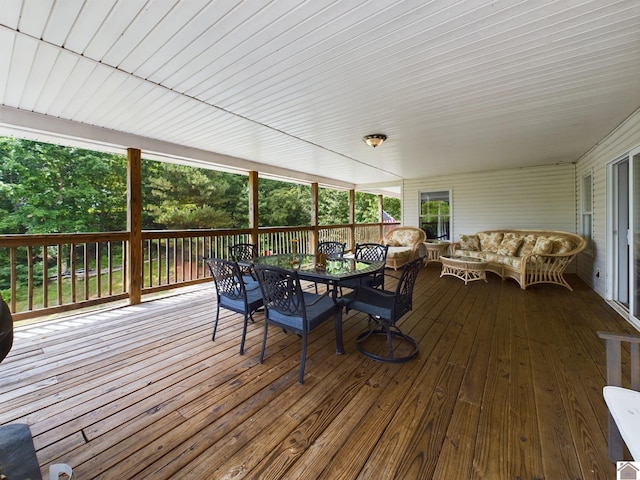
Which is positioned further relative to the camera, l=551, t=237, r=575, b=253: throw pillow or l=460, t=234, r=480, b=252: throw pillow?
l=460, t=234, r=480, b=252: throw pillow

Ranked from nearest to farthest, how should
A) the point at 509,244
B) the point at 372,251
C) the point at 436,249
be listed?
the point at 372,251 < the point at 509,244 < the point at 436,249

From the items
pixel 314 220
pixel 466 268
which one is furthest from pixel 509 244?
pixel 314 220

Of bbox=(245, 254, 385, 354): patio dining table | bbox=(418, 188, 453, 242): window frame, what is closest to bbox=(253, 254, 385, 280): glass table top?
bbox=(245, 254, 385, 354): patio dining table

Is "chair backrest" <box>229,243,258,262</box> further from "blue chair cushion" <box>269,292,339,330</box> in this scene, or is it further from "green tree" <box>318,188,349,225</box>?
"green tree" <box>318,188,349,225</box>

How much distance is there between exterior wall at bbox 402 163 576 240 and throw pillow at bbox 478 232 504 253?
0.61 m

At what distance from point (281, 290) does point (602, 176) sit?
5449mm

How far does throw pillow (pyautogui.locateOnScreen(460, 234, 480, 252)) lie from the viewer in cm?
652

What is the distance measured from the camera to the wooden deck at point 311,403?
143cm

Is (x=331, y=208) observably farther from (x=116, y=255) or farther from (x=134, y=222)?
(x=134, y=222)

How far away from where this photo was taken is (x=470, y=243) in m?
6.57

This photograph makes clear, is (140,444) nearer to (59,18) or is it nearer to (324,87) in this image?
(59,18)

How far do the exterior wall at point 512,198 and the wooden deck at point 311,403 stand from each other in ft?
12.9

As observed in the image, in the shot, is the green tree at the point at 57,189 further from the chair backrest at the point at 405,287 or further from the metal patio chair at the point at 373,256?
the chair backrest at the point at 405,287

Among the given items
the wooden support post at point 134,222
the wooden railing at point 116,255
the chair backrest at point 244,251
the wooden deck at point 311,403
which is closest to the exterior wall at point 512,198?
the wooden railing at point 116,255
